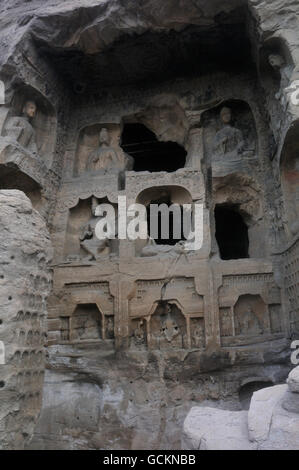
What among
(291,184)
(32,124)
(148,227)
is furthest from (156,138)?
(291,184)

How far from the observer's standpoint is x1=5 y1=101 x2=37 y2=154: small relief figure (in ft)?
28.8

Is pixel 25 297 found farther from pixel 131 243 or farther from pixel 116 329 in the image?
pixel 131 243

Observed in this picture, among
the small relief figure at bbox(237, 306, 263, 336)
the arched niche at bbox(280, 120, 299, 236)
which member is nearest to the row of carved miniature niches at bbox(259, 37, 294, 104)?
the arched niche at bbox(280, 120, 299, 236)

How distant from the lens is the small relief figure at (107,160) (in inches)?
398

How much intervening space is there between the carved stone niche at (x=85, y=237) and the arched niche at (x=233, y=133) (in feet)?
8.56

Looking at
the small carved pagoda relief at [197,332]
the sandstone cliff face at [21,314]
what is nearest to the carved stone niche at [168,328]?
the small carved pagoda relief at [197,332]

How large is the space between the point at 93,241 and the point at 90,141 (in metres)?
2.97

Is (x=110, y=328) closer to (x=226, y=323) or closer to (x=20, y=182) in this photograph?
(x=226, y=323)

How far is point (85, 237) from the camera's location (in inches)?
373

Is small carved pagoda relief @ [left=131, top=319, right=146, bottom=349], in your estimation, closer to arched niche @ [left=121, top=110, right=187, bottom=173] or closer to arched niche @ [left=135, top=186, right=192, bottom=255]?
arched niche @ [left=135, top=186, right=192, bottom=255]

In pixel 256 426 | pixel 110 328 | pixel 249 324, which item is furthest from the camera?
pixel 110 328

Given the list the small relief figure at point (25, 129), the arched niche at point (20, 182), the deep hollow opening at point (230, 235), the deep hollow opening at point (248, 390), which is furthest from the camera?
the deep hollow opening at point (230, 235)

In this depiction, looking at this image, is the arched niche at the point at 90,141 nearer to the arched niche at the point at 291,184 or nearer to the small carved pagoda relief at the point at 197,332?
the arched niche at the point at 291,184

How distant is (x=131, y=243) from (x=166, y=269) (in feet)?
3.21
